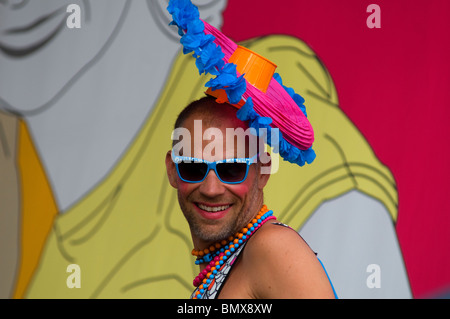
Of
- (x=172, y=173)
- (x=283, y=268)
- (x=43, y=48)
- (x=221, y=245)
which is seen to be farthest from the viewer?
(x=43, y=48)

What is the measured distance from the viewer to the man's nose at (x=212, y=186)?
2074mm

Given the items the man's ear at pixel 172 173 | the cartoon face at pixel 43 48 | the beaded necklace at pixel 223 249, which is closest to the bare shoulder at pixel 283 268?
the beaded necklace at pixel 223 249

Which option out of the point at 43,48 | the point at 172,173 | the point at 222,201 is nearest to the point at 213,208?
the point at 222,201

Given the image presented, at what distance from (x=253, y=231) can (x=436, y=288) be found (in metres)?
1.96

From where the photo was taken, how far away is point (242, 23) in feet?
12.4

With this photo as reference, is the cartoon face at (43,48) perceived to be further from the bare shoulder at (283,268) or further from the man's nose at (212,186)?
the bare shoulder at (283,268)

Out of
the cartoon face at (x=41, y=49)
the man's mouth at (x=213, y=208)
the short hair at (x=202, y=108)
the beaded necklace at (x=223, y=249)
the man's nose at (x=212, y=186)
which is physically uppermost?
the cartoon face at (x=41, y=49)

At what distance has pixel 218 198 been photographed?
82.6 inches

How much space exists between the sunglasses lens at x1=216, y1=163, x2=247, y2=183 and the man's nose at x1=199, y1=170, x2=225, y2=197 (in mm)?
20

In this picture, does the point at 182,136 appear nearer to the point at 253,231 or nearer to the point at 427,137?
the point at 253,231

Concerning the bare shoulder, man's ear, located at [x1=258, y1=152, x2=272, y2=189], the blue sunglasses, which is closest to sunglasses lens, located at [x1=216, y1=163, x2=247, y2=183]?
the blue sunglasses

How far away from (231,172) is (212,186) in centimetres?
8

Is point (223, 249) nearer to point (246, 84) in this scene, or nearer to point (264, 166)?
point (264, 166)
